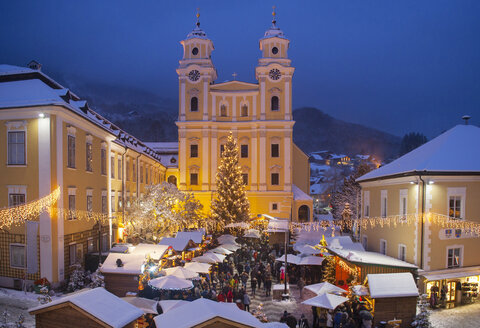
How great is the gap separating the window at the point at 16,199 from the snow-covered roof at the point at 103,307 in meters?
11.9

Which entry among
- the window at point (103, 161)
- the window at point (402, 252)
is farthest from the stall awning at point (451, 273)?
the window at point (103, 161)

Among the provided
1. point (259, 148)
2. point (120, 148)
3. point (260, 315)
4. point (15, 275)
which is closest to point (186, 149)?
point (259, 148)

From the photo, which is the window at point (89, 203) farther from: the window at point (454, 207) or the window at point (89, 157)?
the window at point (454, 207)

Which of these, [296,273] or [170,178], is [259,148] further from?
[296,273]

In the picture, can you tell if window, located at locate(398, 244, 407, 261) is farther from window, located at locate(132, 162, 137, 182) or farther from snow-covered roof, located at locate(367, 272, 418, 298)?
window, located at locate(132, 162, 137, 182)

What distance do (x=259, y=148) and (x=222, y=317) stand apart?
39063 mm

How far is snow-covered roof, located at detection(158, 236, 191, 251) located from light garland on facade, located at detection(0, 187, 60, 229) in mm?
8623

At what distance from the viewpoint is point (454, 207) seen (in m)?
20.0

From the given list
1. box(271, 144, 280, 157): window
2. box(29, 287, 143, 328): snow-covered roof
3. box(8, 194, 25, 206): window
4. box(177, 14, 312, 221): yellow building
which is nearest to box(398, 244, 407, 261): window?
box(29, 287, 143, 328): snow-covered roof

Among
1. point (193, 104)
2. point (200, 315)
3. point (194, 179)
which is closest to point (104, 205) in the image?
point (200, 315)

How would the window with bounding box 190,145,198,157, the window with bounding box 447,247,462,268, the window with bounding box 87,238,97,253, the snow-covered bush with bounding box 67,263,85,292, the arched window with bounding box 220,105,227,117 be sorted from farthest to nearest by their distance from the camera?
1. the arched window with bounding box 220,105,227,117
2. the window with bounding box 190,145,198,157
3. the window with bounding box 87,238,97,253
4. the window with bounding box 447,247,462,268
5. the snow-covered bush with bounding box 67,263,85,292

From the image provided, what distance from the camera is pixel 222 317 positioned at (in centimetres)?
834

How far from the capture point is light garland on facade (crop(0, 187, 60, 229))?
18516 mm

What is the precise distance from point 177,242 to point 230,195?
46.9 ft
